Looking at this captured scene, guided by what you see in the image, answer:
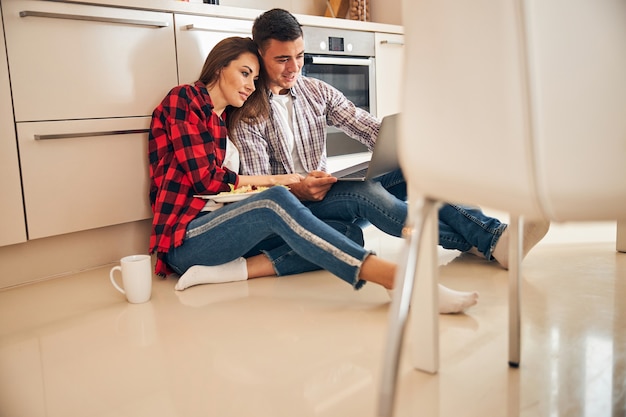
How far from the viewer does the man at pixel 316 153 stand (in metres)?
2.01

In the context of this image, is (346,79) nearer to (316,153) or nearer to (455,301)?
(316,153)

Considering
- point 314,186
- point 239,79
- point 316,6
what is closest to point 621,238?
point 314,186

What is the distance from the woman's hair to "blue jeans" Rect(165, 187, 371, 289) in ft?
1.39

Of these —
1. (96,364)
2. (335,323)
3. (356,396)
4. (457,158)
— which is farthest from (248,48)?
(457,158)

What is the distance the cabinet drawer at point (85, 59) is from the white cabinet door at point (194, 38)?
0.04m

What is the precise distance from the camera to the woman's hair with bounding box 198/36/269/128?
6.99 feet

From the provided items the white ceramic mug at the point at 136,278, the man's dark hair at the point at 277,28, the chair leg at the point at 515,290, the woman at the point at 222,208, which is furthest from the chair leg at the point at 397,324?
the man's dark hair at the point at 277,28

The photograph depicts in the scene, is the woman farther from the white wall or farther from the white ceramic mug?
→ the white wall

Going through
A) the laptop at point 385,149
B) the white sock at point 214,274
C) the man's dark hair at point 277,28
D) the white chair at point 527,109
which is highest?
the man's dark hair at point 277,28

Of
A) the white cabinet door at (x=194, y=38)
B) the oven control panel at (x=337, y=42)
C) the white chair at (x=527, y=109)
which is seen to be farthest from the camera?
the oven control panel at (x=337, y=42)

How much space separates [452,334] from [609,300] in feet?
1.65

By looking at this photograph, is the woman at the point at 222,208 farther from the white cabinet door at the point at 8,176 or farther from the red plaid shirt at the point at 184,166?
the white cabinet door at the point at 8,176

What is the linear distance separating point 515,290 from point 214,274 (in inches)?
38.8

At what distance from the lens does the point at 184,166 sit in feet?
6.46
